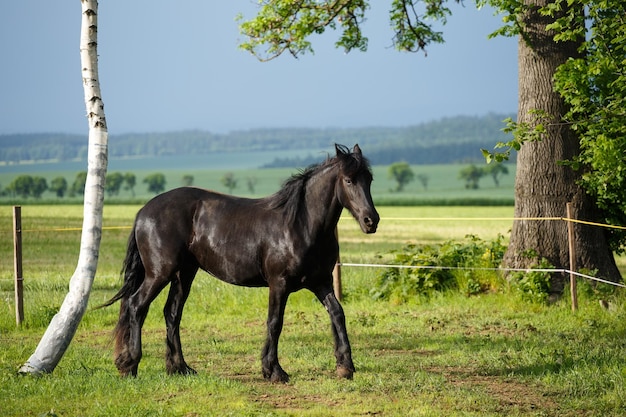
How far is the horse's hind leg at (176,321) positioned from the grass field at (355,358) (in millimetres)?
245

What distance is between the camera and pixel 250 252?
879 centimetres

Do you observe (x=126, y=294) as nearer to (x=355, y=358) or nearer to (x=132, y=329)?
(x=132, y=329)

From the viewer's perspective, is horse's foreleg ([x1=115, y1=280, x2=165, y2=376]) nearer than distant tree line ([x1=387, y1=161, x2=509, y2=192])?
Yes

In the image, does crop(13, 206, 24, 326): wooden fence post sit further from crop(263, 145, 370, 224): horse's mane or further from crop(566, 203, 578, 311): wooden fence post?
crop(566, 203, 578, 311): wooden fence post

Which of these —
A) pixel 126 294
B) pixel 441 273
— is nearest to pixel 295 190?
pixel 126 294

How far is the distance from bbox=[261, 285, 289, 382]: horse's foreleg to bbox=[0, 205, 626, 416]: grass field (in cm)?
15

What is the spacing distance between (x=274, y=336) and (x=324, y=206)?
4.36 feet

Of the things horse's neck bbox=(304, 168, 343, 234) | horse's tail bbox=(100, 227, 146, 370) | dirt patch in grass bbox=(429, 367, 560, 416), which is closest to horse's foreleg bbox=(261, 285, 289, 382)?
horse's neck bbox=(304, 168, 343, 234)

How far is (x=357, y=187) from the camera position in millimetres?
8148

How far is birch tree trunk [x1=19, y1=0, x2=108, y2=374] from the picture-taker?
8664mm

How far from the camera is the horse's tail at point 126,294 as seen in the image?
889cm

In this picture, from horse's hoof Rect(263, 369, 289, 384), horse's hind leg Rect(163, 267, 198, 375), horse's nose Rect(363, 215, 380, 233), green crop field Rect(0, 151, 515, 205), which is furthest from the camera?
green crop field Rect(0, 151, 515, 205)

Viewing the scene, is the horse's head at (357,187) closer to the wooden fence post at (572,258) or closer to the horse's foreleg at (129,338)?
the horse's foreleg at (129,338)

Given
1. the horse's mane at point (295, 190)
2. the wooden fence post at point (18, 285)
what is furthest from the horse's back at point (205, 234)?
the wooden fence post at point (18, 285)
